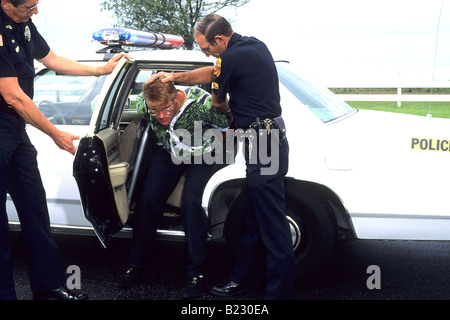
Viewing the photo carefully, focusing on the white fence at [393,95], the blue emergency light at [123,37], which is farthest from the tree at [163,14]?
the blue emergency light at [123,37]

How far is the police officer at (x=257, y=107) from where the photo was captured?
10.3ft

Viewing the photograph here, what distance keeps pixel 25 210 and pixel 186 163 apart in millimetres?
1064

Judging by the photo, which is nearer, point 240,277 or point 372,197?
point 372,197

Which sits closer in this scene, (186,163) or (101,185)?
(101,185)

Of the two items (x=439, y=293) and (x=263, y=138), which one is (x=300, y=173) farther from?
(x=439, y=293)

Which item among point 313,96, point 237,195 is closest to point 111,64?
point 237,195

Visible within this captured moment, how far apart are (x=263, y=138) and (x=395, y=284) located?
156cm

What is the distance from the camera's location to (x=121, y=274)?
3.90m

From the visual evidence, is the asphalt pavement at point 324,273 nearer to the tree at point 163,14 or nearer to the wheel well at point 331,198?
the wheel well at point 331,198

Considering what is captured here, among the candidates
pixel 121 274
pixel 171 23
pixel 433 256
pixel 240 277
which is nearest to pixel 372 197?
pixel 240 277

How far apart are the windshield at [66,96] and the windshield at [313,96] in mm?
1443

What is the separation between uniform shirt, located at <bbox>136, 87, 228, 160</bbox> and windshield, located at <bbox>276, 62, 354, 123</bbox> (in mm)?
544

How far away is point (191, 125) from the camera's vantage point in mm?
3568

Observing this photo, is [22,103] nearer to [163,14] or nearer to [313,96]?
[313,96]
